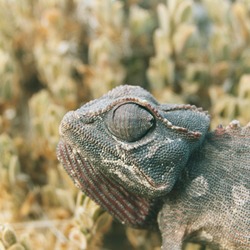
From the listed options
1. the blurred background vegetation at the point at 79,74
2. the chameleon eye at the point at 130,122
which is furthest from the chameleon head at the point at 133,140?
the blurred background vegetation at the point at 79,74

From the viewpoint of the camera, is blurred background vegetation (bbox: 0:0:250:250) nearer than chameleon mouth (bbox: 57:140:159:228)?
No

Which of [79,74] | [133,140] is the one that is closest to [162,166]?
[133,140]

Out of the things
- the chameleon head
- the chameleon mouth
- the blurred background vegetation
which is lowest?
the chameleon mouth

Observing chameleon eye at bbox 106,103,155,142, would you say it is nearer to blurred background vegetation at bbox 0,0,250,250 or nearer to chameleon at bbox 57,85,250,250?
chameleon at bbox 57,85,250,250

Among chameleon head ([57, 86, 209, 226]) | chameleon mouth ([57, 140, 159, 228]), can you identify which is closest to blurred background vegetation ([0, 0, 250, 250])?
chameleon mouth ([57, 140, 159, 228])

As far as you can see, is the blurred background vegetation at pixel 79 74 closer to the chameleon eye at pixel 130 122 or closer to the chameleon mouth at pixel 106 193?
the chameleon mouth at pixel 106 193

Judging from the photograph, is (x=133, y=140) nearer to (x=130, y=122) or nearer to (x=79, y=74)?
(x=130, y=122)

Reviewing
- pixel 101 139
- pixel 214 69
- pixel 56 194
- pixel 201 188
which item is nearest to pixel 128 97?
pixel 101 139

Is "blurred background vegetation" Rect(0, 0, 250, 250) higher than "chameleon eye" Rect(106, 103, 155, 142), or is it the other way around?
"blurred background vegetation" Rect(0, 0, 250, 250)
